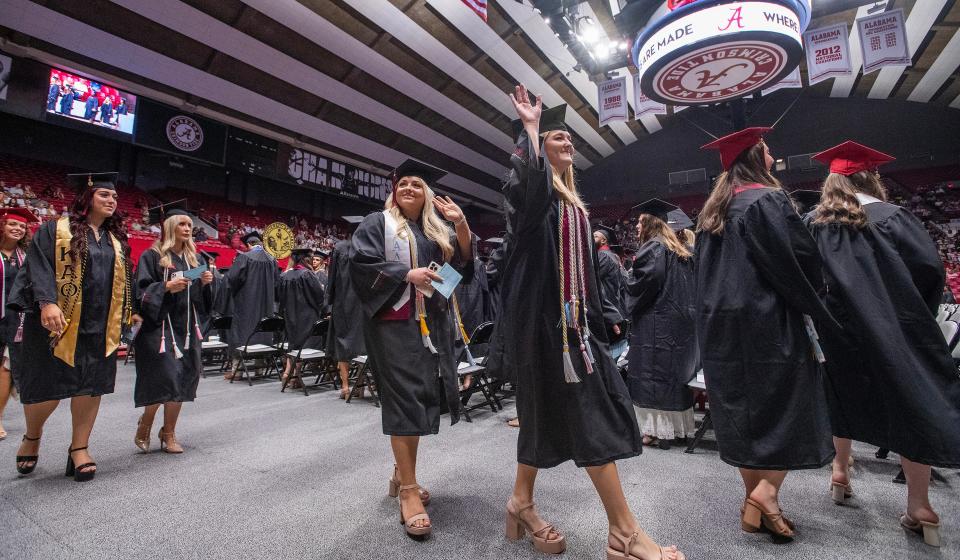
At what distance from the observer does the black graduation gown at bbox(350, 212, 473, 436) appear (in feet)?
6.22

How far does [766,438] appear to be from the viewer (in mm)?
1637

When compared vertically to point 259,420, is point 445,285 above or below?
above

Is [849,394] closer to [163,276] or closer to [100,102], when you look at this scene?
[163,276]

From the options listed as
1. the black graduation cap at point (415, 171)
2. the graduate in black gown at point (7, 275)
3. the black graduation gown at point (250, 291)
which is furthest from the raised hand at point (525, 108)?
the black graduation gown at point (250, 291)

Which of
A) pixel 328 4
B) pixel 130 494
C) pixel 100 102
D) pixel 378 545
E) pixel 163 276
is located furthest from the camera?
pixel 100 102

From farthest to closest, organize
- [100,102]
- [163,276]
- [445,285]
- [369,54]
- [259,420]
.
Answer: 1. [369,54]
2. [100,102]
3. [259,420]
4. [163,276]
5. [445,285]

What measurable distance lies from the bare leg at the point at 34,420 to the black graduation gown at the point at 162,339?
0.40 metres

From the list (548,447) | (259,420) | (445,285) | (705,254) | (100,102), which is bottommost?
(259,420)

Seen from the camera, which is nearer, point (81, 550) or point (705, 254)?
point (81, 550)

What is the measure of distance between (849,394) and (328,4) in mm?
9684

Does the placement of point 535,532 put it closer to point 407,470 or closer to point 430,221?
point 407,470

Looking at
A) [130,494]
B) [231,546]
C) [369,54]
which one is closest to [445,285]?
[231,546]

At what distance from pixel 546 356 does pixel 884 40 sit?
32.4ft

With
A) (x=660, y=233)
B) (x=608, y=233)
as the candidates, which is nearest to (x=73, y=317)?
(x=660, y=233)
